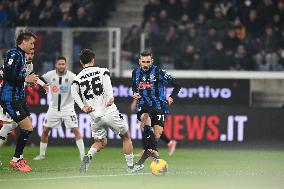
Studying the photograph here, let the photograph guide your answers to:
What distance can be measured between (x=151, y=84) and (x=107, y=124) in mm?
1578

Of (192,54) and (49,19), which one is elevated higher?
(49,19)

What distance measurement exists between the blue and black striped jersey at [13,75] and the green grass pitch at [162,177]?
124cm

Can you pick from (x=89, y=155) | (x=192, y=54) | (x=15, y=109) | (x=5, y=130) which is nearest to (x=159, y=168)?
(x=89, y=155)

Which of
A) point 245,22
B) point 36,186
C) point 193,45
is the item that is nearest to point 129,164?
point 36,186

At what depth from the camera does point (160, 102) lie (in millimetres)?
15695

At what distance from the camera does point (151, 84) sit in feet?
51.3

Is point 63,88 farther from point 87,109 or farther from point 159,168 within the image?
point 159,168

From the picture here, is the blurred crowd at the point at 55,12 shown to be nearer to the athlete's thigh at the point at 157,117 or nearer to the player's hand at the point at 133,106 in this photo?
the player's hand at the point at 133,106

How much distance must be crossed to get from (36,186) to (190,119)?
8.93 metres

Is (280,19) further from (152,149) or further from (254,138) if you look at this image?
(152,149)

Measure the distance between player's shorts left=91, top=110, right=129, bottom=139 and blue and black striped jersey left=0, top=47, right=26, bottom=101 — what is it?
1331 mm

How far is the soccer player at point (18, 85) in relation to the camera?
47.4 feet

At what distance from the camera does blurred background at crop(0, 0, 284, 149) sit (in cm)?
2103

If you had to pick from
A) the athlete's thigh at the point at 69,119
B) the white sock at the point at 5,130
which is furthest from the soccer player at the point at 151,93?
the athlete's thigh at the point at 69,119
